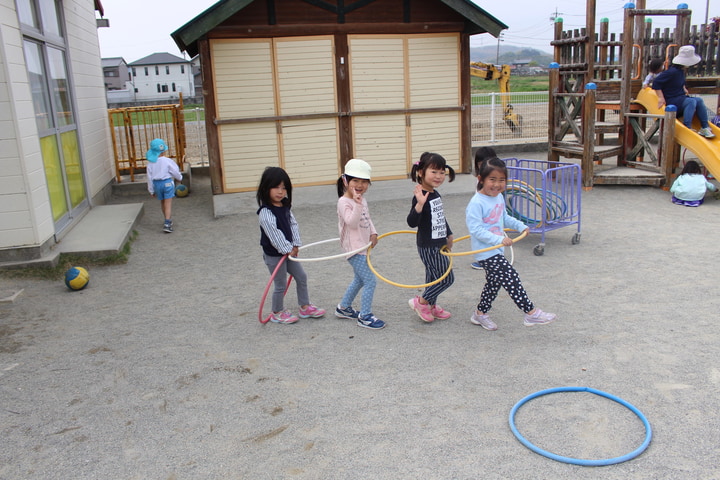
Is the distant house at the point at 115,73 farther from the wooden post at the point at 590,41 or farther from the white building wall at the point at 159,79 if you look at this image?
the wooden post at the point at 590,41

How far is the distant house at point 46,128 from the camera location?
662cm

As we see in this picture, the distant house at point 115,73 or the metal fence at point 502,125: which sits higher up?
the distant house at point 115,73

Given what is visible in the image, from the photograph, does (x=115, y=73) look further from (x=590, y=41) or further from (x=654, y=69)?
(x=654, y=69)

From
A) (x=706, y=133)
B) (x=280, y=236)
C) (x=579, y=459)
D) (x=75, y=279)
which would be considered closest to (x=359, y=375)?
(x=280, y=236)

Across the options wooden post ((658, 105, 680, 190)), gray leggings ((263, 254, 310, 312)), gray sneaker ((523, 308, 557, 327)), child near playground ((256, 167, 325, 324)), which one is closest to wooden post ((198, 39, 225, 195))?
child near playground ((256, 167, 325, 324))

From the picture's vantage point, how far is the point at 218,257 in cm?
759

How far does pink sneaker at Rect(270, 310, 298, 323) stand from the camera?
206 inches

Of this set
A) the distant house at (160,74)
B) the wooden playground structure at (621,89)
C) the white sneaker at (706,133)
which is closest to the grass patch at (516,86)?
the wooden playground structure at (621,89)

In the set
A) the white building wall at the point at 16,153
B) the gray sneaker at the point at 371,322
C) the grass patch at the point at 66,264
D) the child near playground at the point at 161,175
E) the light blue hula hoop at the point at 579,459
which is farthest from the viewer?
the child near playground at the point at 161,175

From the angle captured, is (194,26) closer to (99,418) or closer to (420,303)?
(420,303)

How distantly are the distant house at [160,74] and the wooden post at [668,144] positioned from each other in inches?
3022

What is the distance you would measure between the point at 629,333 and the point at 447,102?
746 centimetres

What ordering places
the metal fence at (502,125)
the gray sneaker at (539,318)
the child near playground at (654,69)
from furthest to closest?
the metal fence at (502,125) → the child near playground at (654,69) → the gray sneaker at (539,318)

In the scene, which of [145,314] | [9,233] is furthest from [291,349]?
[9,233]
